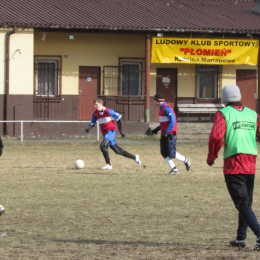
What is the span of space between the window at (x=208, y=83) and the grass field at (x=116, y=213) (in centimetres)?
1147

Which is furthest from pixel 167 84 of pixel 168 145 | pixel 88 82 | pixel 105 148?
pixel 168 145

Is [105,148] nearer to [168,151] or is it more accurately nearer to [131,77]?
[168,151]

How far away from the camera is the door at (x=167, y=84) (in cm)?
2419

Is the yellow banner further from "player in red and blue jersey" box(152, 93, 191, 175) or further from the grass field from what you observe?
"player in red and blue jersey" box(152, 93, 191, 175)

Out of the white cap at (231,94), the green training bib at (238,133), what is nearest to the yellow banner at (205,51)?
the white cap at (231,94)

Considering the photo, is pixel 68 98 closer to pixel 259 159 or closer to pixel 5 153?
pixel 5 153

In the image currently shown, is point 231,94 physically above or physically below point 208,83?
below

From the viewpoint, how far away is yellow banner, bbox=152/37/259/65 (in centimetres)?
2262

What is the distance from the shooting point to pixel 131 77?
2388cm

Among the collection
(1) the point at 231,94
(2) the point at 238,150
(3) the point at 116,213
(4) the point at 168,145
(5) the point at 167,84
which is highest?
(5) the point at 167,84

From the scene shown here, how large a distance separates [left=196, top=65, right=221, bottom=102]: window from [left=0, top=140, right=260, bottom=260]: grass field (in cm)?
1147

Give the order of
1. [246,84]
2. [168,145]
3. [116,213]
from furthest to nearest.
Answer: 1. [246,84]
2. [168,145]
3. [116,213]

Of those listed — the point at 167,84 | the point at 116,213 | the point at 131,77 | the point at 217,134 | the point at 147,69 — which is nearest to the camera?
the point at 217,134

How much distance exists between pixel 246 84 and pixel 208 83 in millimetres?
1934
